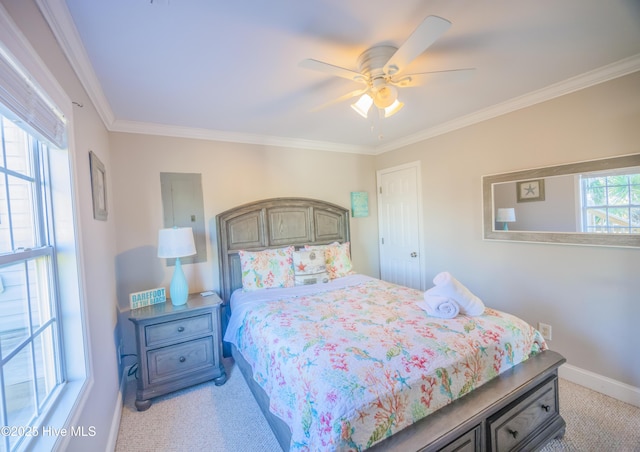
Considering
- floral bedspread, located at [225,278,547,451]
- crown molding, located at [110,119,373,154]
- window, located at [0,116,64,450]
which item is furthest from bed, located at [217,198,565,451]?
crown molding, located at [110,119,373,154]

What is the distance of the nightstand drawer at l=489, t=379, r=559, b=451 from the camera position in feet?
4.73

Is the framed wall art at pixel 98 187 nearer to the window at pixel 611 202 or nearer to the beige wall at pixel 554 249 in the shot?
the beige wall at pixel 554 249

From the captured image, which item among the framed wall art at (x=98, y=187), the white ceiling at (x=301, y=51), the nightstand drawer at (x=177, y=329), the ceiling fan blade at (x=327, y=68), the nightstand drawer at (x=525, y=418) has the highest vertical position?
the white ceiling at (x=301, y=51)

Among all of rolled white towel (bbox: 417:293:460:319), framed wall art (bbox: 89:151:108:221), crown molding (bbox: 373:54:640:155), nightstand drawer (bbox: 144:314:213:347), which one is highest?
crown molding (bbox: 373:54:640:155)

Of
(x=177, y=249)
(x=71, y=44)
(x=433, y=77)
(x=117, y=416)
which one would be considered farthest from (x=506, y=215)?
(x=117, y=416)

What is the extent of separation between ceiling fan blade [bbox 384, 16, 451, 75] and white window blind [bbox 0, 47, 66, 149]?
1491 mm

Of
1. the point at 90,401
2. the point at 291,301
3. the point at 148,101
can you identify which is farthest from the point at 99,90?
the point at 291,301

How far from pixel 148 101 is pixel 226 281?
71.1 inches

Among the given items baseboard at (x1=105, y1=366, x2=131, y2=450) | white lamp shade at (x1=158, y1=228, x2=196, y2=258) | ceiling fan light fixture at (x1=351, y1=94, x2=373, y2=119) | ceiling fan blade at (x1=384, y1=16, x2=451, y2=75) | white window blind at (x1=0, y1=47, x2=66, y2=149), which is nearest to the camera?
white window blind at (x1=0, y1=47, x2=66, y2=149)

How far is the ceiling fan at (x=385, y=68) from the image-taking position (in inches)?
51.5

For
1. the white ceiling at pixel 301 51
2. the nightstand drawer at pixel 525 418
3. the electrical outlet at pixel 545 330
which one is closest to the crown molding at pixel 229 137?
the white ceiling at pixel 301 51

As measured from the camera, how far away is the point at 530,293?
2.52m

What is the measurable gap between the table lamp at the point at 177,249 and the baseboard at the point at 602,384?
3.43m

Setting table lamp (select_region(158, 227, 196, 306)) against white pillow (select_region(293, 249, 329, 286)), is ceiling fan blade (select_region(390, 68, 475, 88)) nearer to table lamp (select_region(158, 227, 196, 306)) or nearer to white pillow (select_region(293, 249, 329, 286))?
white pillow (select_region(293, 249, 329, 286))
